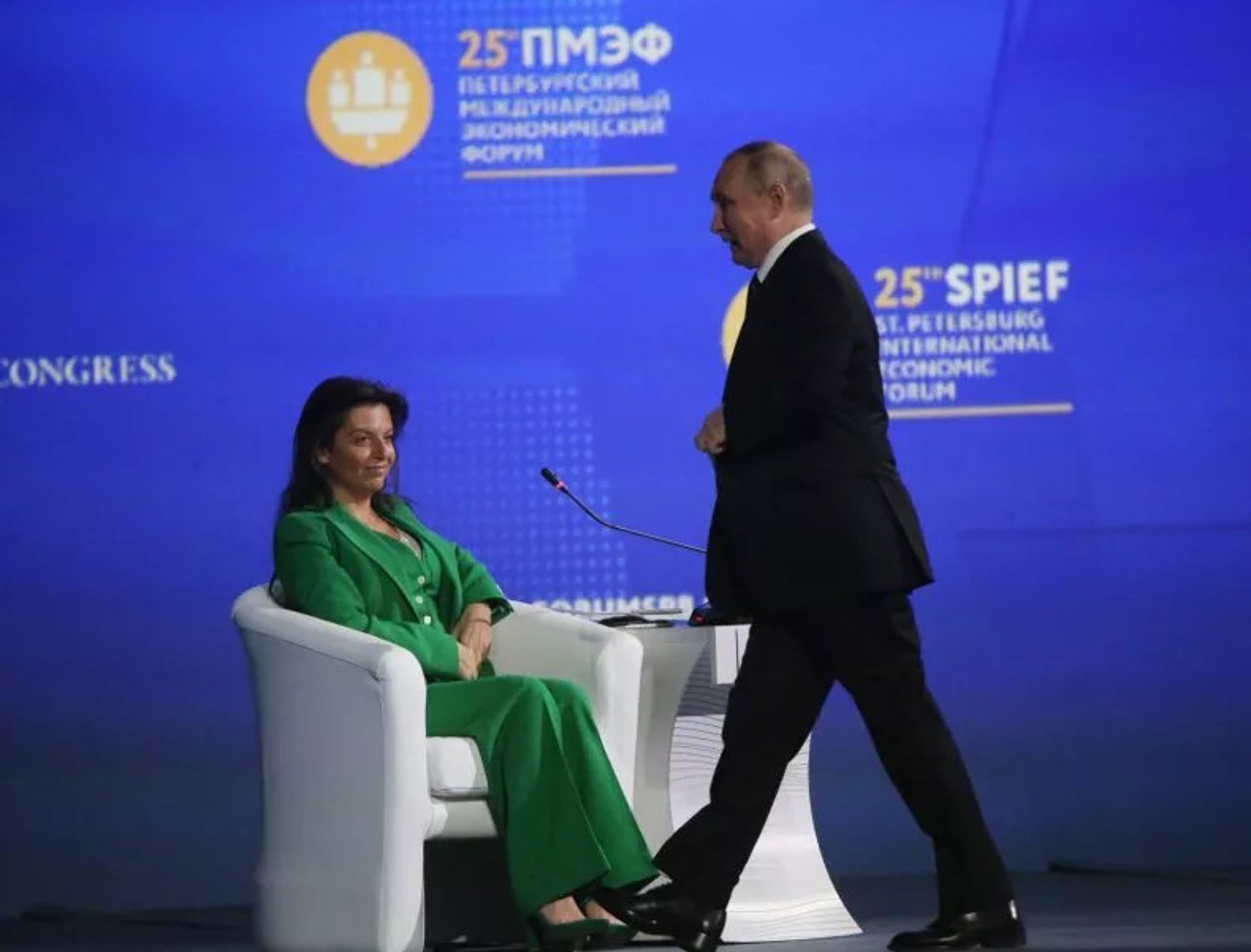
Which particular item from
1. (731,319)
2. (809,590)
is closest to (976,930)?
(809,590)

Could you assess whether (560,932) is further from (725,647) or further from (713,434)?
(713,434)

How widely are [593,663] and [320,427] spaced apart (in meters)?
0.66

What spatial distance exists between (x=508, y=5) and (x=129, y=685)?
71.6 inches

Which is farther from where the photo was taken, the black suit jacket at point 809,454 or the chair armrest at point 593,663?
the chair armrest at point 593,663

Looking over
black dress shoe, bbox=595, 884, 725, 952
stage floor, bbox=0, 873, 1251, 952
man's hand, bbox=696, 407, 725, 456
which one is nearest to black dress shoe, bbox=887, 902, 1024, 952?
stage floor, bbox=0, 873, 1251, 952

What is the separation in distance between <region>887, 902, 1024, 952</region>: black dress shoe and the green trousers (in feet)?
1.57

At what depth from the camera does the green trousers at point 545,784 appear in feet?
11.8

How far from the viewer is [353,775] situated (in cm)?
365

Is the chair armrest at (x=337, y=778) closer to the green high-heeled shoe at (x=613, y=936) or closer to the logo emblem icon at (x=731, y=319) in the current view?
the green high-heeled shoe at (x=613, y=936)

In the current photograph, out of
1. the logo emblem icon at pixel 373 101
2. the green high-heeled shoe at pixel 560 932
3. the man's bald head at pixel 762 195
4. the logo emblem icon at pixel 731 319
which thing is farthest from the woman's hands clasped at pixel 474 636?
the logo emblem icon at pixel 373 101

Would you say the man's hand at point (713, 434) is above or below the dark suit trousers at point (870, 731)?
above

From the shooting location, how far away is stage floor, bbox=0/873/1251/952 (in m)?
3.83

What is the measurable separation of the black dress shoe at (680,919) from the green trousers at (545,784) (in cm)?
18

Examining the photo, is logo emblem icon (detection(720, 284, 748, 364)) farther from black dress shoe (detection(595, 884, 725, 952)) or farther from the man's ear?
black dress shoe (detection(595, 884, 725, 952))
